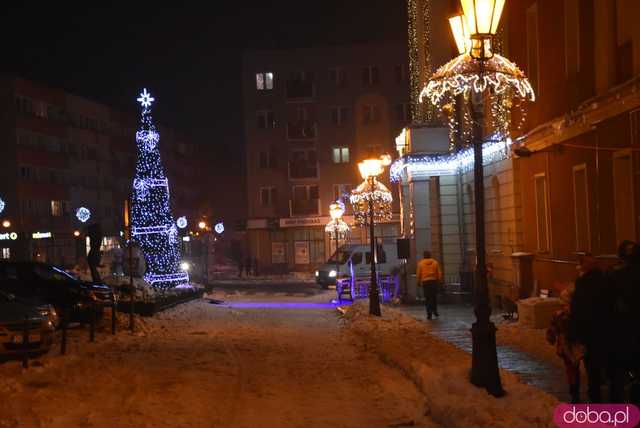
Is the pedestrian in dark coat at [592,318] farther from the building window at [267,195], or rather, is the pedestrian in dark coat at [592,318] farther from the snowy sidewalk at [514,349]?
the building window at [267,195]

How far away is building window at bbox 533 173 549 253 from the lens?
792 inches

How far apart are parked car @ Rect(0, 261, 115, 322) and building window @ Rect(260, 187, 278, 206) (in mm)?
42219

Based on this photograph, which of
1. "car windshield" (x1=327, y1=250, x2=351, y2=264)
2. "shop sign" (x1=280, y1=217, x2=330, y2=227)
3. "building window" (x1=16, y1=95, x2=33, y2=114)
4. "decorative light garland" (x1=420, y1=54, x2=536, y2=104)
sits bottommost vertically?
"car windshield" (x1=327, y1=250, x2=351, y2=264)

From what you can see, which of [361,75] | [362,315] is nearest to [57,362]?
[362,315]

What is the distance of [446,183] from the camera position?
2795 cm

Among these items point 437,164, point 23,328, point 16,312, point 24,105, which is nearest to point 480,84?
point 23,328

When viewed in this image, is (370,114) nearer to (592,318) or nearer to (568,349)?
(568,349)

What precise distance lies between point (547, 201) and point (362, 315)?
5962 millimetres

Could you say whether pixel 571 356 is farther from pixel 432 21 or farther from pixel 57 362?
pixel 432 21

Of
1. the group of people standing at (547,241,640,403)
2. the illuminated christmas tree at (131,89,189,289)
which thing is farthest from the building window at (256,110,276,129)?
the group of people standing at (547,241,640,403)

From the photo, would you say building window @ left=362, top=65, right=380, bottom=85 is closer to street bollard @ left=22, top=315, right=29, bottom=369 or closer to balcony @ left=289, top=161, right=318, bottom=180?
balcony @ left=289, top=161, right=318, bottom=180

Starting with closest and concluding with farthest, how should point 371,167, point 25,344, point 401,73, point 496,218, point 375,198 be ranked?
1. point 25,344
2. point 371,167
3. point 496,218
4. point 375,198
5. point 401,73

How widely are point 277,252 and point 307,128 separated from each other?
9.87 meters

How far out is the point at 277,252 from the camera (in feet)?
206
